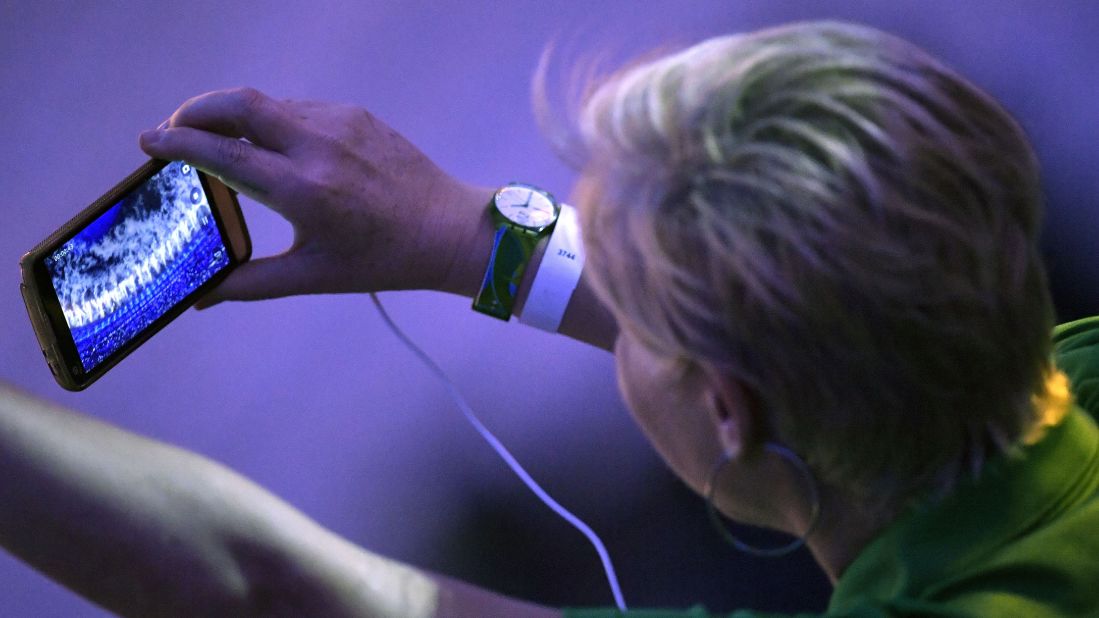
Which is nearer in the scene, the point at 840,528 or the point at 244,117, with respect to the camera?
the point at 840,528

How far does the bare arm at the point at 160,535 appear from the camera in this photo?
0.61m

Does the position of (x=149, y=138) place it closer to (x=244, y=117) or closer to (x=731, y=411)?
(x=244, y=117)

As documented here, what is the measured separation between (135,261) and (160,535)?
1.19 feet

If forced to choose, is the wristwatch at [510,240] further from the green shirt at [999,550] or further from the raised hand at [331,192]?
the green shirt at [999,550]

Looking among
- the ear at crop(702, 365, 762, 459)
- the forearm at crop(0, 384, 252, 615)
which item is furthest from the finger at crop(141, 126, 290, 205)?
the ear at crop(702, 365, 762, 459)

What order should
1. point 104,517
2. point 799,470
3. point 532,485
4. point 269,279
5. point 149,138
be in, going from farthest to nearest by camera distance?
1. point 532,485
2. point 269,279
3. point 149,138
4. point 799,470
5. point 104,517

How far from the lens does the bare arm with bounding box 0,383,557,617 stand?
610 millimetres

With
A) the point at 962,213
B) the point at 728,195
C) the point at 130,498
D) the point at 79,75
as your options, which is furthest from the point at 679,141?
the point at 79,75

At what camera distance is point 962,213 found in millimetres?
646

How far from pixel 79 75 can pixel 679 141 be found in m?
0.87

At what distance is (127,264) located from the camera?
0.91m

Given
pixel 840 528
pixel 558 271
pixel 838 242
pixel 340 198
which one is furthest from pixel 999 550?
pixel 340 198

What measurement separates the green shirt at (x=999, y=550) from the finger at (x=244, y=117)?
49 centimetres

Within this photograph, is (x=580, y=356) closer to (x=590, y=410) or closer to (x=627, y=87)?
(x=590, y=410)
